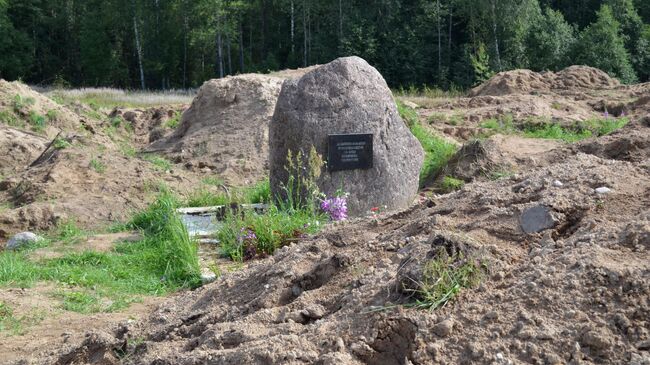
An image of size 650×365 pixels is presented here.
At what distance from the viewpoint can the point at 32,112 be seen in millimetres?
16891

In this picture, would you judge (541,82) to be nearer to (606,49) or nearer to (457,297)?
(606,49)

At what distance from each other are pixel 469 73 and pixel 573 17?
961 centimetres

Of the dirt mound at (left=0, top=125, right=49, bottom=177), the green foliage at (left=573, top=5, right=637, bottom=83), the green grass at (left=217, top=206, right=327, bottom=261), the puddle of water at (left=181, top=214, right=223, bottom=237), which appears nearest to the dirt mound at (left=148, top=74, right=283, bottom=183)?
the dirt mound at (left=0, top=125, right=49, bottom=177)

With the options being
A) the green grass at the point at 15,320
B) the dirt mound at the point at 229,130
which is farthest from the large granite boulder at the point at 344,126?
the dirt mound at the point at 229,130

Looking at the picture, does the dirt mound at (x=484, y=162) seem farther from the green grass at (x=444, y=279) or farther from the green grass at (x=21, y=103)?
the green grass at (x=21, y=103)

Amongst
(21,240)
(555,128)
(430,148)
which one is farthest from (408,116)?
(21,240)

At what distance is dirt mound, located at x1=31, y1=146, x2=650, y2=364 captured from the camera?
3125 millimetres

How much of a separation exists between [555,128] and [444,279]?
13.9 meters

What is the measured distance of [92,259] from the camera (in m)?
8.04

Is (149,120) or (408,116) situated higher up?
(408,116)

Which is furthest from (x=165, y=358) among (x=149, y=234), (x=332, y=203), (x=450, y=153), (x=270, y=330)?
(x=450, y=153)

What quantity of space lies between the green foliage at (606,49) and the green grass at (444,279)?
124 feet

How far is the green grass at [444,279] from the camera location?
3.41 m

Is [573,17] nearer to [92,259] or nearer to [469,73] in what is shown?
[469,73]
